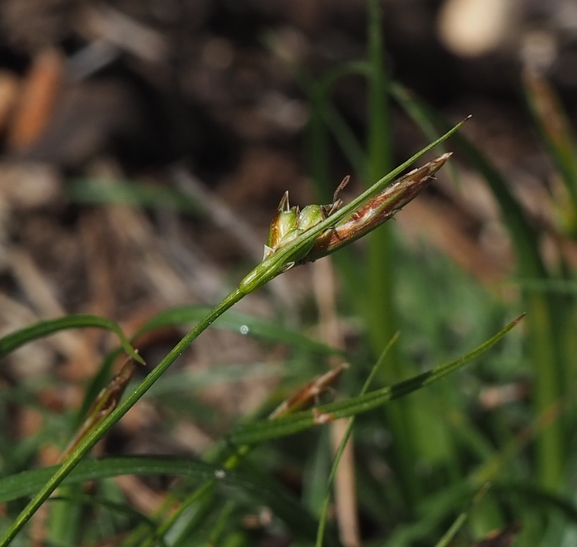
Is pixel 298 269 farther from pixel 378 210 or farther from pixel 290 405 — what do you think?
pixel 378 210

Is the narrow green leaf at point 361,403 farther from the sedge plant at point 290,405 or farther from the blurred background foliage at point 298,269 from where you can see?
the blurred background foliage at point 298,269

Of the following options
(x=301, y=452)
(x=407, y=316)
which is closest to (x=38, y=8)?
(x=407, y=316)

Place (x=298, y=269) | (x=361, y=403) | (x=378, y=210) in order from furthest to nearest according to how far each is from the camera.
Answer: (x=298, y=269), (x=361, y=403), (x=378, y=210)

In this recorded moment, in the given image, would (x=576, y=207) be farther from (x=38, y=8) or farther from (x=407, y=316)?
(x=38, y=8)

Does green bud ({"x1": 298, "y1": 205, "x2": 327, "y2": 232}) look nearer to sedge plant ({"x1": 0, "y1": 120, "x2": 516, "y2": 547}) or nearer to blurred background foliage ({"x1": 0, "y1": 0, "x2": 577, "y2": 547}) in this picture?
sedge plant ({"x1": 0, "y1": 120, "x2": 516, "y2": 547})

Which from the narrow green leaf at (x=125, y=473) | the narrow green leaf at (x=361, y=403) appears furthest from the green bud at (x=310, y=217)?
the narrow green leaf at (x=125, y=473)

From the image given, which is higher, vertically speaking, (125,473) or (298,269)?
(298,269)

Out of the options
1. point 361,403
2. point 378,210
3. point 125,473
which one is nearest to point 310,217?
point 378,210

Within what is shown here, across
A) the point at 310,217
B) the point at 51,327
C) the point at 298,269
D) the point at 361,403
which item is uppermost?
the point at 298,269

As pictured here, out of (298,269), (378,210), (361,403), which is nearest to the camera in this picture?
(378,210)
